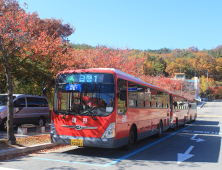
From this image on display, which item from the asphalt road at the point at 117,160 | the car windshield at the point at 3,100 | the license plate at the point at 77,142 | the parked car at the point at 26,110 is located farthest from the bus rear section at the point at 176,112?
the car windshield at the point at 3,100

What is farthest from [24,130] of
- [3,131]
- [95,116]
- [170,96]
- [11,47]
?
[170,96]

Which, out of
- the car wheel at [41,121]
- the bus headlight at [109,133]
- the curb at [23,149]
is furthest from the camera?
the car wheel at [41,121]

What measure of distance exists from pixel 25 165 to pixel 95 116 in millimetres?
2557

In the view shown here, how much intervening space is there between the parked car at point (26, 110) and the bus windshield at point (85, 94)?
5924 mm

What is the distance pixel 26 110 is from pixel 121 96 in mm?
8312

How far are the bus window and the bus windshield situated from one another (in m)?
0.30

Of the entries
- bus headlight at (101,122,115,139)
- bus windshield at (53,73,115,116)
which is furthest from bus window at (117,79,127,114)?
bus headlight at (101,122,115,139)

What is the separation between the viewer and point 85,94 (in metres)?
8.04

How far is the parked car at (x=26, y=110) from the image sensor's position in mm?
Answer: 12820

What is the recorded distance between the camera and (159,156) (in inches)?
328

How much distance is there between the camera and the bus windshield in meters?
7.85

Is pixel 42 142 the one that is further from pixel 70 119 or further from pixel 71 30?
pixel 71 30

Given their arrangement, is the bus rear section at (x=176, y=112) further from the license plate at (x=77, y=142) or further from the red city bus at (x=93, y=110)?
the license plate at (x=77, y=142)

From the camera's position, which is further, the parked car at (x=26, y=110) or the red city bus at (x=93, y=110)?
the parked car at (x=26, y=110)
